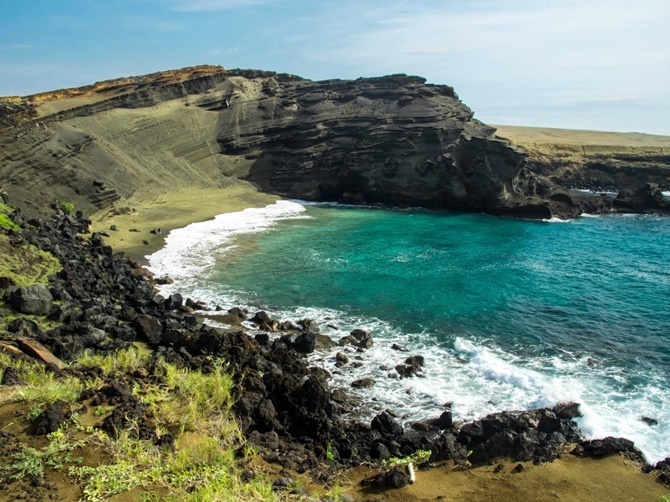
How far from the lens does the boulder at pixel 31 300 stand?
16891 millimetres

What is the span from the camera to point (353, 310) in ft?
78.9

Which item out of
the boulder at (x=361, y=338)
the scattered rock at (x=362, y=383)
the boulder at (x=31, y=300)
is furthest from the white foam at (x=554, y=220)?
the boulder at (x=31, y=300)

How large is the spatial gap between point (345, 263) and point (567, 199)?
34932 millimetres

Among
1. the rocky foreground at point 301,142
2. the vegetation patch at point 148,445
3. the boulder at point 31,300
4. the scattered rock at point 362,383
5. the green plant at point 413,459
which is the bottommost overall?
the scattered rock at point 362,383

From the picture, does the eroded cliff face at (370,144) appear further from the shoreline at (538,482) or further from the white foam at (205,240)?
the shoreline at (538,482)

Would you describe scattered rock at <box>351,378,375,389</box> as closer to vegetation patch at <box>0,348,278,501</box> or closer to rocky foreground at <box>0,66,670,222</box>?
vegetation patch at <box>0,348,278,501</box>

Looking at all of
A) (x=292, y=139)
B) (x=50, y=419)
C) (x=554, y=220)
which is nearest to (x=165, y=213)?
(x=292, y=139)

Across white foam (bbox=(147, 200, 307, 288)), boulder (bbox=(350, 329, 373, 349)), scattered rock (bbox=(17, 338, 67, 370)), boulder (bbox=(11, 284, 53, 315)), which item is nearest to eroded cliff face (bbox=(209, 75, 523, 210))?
white foam (bbox=(147, 200, 307, 288))

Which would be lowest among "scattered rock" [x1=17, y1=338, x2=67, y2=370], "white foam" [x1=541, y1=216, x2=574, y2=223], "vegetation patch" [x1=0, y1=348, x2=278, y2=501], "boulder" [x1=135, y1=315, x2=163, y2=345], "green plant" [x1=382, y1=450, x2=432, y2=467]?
"green plant" [x1=382, y1=450, x2=432, y2=467]

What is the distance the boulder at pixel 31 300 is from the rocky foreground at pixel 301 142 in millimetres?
25832

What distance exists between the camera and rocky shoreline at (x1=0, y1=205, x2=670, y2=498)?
37.1ft

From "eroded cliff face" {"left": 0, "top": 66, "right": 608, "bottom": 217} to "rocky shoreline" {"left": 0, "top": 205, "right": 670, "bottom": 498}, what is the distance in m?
25.1

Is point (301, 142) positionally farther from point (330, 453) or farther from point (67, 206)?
point (330, 453)

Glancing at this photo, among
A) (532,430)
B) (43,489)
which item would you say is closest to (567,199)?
(532,430)
